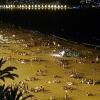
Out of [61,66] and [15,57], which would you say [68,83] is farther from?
[15,57]

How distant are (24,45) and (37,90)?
67.5 ft

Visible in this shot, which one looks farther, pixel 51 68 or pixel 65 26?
pixel 65 26

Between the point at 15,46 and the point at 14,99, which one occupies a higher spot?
the point at 14,99

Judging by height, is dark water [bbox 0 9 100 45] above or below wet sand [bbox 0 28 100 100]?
below

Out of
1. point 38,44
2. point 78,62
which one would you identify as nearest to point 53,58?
point 78,62

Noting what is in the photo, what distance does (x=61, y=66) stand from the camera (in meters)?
34.8

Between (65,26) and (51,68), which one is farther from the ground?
(51,68)

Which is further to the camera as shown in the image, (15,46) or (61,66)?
(15,46)

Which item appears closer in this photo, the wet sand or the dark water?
the wet sand

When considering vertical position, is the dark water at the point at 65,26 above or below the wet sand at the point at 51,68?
below

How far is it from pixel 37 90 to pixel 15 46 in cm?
1979

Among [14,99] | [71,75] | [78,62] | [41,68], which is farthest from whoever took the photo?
[78,62]

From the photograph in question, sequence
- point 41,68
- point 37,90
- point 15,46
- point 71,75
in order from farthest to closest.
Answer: point 15,46 < point 41,68 < point 71,75 < point 37,90

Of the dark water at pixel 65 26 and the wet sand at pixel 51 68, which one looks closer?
the wet sand at pixel 51 68
